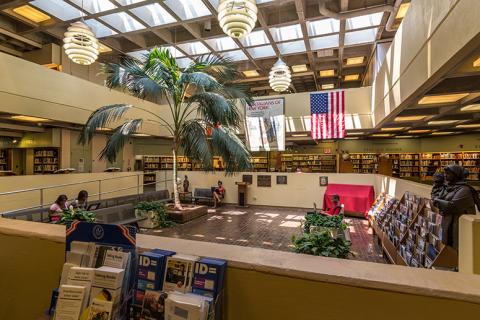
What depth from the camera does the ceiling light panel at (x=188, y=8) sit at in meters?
6.95

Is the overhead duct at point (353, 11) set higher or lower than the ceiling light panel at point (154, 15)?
lower

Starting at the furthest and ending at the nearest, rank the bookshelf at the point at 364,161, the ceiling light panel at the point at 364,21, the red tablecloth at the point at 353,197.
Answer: the bookshelf at the point at 364,161 → the red tablecloth at the point at 353,197 → the ceiling light panel at the point at 364,21

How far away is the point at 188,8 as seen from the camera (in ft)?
23.7

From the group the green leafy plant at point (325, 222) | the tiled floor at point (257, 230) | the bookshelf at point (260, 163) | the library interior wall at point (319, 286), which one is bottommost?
the tiled floor at point (257, 230)

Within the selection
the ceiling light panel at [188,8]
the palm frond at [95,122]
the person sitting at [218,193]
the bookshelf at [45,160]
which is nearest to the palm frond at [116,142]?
the palm frond at [95,122]

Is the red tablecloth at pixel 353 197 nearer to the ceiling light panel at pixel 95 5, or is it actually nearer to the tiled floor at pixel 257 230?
the tiled floor at pixel 257 230

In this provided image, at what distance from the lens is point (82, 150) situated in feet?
34.5

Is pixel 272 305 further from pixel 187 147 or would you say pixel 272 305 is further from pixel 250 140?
pixel 250 140

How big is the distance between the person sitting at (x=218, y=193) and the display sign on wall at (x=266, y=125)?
1957mm

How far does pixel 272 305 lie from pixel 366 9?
25.9 ft

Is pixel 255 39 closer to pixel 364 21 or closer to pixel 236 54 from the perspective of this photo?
pixel 236 54

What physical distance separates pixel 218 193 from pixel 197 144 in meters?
4.37

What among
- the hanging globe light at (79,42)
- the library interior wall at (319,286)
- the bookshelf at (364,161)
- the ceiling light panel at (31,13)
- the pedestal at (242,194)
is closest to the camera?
the library interior wall at (319,286)

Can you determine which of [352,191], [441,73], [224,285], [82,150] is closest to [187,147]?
[441,73]
